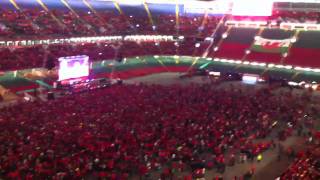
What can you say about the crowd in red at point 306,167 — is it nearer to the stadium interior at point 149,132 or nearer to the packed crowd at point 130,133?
the stadium interior at point 149,132

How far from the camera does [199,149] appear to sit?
23.8m

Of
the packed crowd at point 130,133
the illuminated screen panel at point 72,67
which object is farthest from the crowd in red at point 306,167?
the illuminated screen panel at point 72,67

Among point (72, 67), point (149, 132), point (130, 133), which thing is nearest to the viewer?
point (130, 133)

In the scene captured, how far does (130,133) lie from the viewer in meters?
23.7

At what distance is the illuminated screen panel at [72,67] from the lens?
38.9 metres

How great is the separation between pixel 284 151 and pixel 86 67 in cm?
2332

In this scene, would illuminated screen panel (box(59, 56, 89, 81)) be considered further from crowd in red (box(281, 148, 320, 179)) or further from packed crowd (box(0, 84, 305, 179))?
crowd in red (box(281, 148, 320, 179))

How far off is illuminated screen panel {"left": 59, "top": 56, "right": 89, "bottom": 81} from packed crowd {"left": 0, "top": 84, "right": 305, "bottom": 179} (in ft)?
20.5

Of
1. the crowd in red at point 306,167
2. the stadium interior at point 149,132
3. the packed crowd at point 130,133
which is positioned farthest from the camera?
the stadium interior at point 149,132

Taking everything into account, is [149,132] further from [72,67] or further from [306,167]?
[72,67]

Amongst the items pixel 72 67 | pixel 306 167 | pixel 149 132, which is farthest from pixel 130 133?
pixel 72 67

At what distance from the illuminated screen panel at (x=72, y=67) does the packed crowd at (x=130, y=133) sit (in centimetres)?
624

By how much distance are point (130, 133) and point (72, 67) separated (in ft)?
59.6

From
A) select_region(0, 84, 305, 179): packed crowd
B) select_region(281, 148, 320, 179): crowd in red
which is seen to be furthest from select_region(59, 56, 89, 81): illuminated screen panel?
select_region(281, 148, 320, 179): crowd in red
